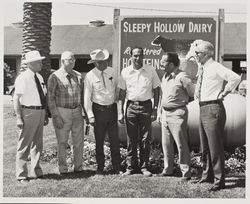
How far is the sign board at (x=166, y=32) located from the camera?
296 inches

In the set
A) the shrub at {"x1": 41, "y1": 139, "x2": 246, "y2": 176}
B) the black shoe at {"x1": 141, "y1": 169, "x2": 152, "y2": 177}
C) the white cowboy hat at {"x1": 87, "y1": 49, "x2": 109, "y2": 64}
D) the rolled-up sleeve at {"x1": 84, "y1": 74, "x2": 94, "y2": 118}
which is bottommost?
the black shoe at {"x1": 141, "y1": 169, "x2": 152, "y2": 177}

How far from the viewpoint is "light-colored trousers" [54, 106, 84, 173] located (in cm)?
628

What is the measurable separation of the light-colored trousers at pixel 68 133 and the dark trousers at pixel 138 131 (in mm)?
714

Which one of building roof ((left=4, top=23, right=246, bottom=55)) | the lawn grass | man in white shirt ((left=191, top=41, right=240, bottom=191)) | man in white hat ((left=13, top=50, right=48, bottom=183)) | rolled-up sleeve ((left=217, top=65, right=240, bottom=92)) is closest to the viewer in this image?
rolled-up sleeve ((left=217, top=65, right=240, bottom=92))

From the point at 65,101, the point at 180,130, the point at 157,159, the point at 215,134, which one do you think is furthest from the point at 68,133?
the point at 215,134

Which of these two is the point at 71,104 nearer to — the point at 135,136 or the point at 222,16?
the point at 135,136

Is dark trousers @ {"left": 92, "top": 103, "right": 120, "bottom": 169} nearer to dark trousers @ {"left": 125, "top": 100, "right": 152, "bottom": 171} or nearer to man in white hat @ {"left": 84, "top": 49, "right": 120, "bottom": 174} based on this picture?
man in white hat @ {"left": 84, "top": 49, "right": 120, "bottom": 174}

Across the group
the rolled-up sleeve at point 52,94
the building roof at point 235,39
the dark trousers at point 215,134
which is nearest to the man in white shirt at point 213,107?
the dark trousers at point 215,134

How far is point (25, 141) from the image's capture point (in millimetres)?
6098

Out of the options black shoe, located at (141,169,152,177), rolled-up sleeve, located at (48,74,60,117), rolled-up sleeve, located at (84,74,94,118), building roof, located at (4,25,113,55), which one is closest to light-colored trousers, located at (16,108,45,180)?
rolled-up sleeve, located at (48,74,60,117)

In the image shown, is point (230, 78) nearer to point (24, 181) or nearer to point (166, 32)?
point (166, 32)

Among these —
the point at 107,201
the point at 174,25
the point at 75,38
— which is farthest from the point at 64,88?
the point at 75,38

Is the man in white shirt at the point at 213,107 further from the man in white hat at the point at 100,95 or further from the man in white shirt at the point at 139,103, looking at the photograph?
the man in white hat at the point at 100,95

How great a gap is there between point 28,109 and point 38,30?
2.22 m
